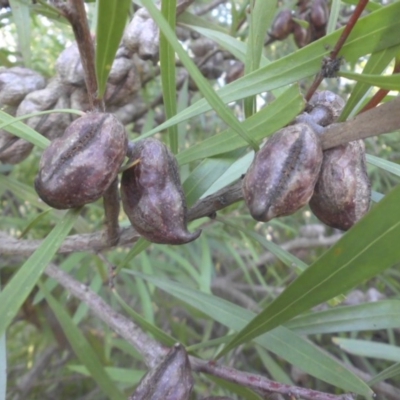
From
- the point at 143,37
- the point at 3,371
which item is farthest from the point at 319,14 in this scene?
the point at 3,371

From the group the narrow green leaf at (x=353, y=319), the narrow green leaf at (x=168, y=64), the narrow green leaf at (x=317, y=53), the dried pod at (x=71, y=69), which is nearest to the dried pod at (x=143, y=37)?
the dried pod at (x=71, y=69)

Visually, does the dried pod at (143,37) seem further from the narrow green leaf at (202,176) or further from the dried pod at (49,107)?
the narrow green leaf at (202,176)

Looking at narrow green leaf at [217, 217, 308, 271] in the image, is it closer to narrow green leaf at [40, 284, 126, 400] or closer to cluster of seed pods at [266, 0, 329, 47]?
narrow green leaf at [40, 284, 126, 400]

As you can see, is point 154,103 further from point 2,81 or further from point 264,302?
point 264,302

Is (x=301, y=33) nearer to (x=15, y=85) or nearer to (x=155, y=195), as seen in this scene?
(x=15, y=85)

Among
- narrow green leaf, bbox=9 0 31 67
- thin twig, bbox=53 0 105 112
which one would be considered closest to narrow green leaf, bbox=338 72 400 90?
thin twig, bbox=53 0 105 112

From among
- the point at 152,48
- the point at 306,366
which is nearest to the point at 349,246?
the point at 306,366

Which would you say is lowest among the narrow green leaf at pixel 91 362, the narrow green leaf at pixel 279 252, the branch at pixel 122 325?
the narrow green leaf at pixel 91 362
